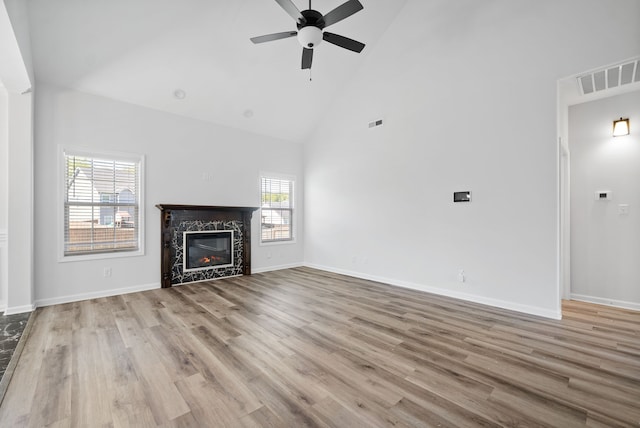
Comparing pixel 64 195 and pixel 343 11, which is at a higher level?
pixel 343 11

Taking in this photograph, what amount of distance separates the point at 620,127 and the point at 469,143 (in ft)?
6.67

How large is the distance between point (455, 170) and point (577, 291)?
2.67 meters

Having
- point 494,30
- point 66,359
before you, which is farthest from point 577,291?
point 66,359

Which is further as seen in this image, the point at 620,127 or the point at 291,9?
the point at 620,127

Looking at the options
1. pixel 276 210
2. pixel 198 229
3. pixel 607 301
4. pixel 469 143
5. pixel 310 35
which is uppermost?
pixel 310 35

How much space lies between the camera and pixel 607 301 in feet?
13.1

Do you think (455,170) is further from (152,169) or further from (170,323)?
(152,169)

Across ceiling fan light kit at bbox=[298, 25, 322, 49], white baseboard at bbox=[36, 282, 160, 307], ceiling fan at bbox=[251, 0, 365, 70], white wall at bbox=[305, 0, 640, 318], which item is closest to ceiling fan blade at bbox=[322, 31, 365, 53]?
ceiling fan at bbox=[251, 0, 365, 70]

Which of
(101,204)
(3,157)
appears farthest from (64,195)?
(3,157)

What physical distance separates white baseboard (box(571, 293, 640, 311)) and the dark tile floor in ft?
21.8

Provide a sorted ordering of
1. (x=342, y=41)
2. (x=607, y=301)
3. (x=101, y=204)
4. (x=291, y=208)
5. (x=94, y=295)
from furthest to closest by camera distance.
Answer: (x=291, y=208), (x=101, y=204), (x=94, y=295), (x=607, y=301), (x=342, y=41)

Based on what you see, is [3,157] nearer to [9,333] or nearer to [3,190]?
[3,190]

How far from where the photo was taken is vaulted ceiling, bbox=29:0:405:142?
3.40m

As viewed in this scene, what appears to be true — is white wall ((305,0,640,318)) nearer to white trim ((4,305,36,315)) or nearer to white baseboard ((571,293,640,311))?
white baseboard ((571,293,640,311))
